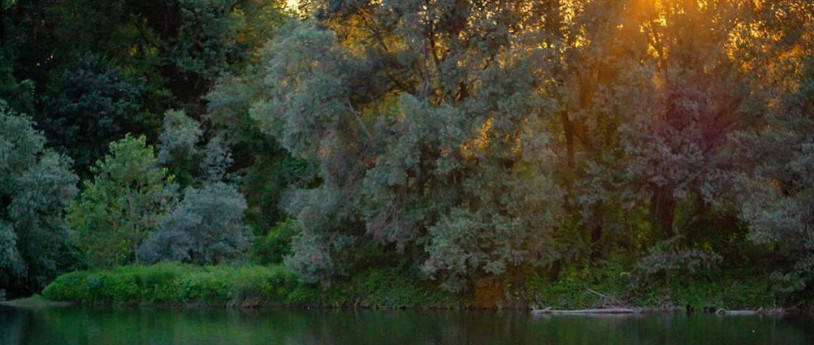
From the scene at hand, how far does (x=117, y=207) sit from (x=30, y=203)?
3.00 meters

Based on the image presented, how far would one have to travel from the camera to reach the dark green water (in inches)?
1029

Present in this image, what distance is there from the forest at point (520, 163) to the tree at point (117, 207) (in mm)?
78

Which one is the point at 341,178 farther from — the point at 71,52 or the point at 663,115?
the point at 71,52

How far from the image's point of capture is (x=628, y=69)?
114 feet

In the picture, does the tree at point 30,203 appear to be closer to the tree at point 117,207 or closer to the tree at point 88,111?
the tree at point 117,207

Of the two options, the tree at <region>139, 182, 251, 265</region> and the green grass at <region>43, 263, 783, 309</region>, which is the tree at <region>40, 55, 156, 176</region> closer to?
the tree at <region>139, 182, 251, 265</region>

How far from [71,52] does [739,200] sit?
30353 mm

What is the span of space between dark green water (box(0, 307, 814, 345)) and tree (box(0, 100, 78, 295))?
16.5 feet

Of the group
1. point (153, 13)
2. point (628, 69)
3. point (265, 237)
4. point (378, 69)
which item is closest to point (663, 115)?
point (628, 69)

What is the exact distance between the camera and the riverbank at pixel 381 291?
34.6m

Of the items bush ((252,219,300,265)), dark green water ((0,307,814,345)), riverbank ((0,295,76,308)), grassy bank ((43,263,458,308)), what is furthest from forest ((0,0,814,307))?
dark green water ((0,307,814,345))

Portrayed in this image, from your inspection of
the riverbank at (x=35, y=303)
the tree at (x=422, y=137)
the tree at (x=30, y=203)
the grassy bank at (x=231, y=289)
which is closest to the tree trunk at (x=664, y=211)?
the tree at (x=422, y=137)

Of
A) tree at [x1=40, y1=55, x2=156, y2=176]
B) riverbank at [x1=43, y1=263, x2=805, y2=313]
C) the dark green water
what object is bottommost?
the dark green water

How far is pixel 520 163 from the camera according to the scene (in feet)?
114
